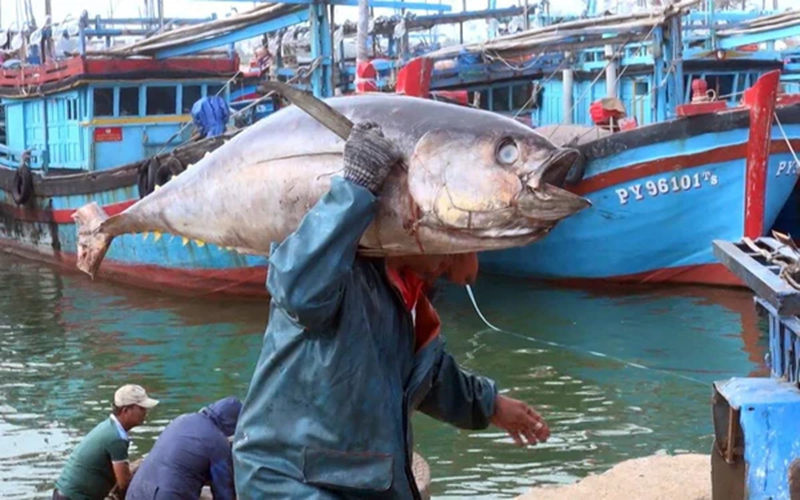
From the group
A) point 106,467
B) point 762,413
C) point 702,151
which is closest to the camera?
point 762,413

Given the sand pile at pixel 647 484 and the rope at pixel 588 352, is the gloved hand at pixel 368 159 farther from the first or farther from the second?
the rope at pixel 588 352

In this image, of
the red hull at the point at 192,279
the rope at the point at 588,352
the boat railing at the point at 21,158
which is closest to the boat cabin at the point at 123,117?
the boat railing at the point at 21,158

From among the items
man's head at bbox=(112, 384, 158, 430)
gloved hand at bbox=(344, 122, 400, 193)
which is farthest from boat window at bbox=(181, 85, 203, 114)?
gloved hand at bbox=(344, 122, 400, 193)

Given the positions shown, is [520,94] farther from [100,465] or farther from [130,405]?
[100,465]

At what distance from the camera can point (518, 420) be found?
3.17 m

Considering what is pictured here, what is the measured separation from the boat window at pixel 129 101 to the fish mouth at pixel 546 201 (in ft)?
52.0

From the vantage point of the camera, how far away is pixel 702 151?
13.8 metres

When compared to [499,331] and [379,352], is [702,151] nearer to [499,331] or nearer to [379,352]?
[499,331]

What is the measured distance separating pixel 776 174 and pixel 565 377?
5.19m

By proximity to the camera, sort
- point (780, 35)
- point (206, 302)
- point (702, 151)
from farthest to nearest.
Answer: point (780, 35)
point (206, 302)
point (702, 151)

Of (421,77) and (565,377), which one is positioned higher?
(421,77)

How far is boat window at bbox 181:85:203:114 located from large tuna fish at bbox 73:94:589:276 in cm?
1539

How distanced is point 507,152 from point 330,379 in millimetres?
595

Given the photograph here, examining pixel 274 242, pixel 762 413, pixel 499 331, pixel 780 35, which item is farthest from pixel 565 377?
pixel 780 35
